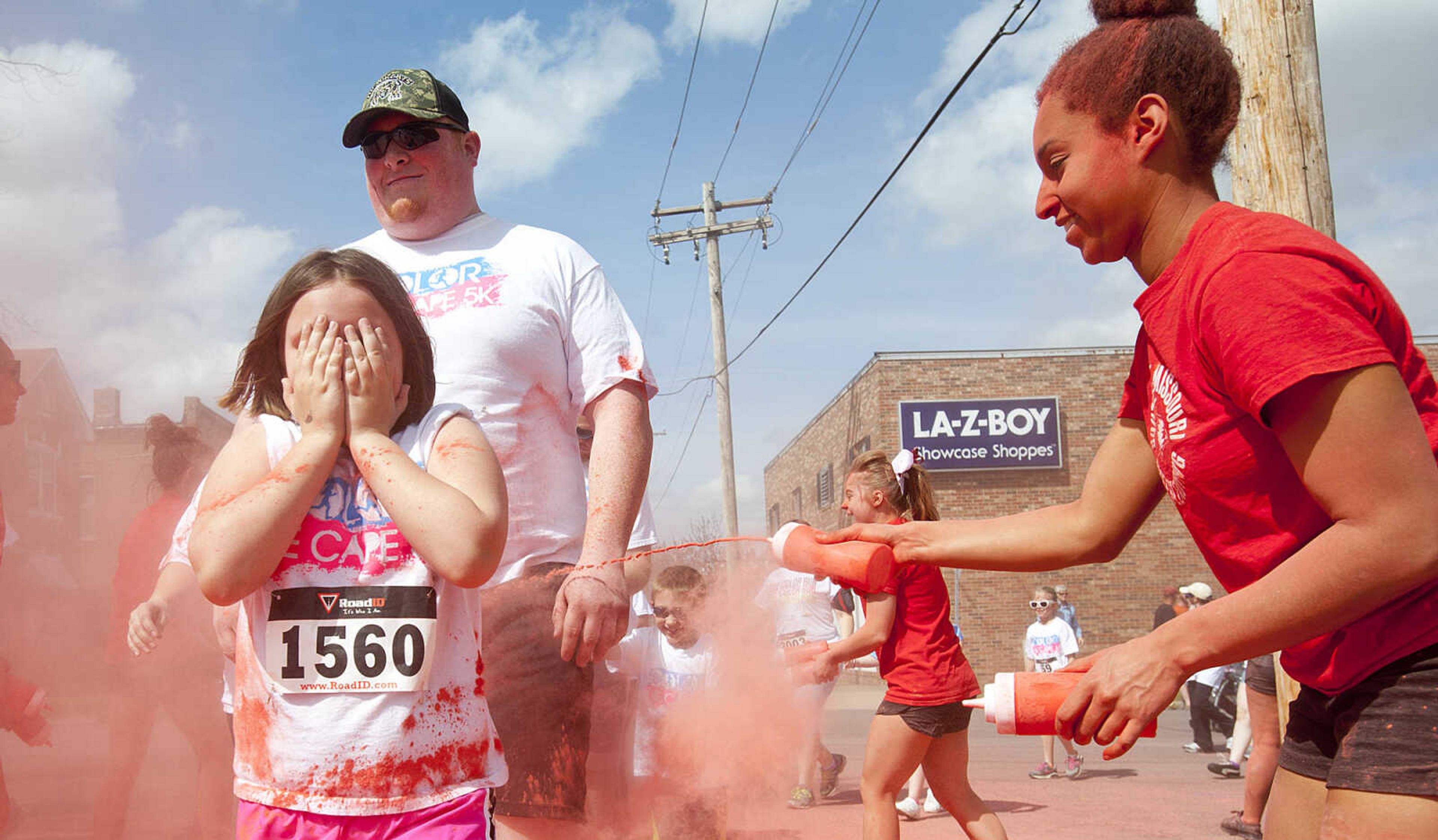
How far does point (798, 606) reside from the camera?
514 cm

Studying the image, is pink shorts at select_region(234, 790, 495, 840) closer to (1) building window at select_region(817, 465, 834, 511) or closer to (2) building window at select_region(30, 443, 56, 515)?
(2) building window at select_region(30, 443, 56, 515)

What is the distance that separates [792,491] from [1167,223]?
31.6 meters

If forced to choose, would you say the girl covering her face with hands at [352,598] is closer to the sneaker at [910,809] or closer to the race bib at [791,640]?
the race bib at [791,640]

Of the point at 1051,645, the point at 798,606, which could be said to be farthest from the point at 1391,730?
the point at 1051,645

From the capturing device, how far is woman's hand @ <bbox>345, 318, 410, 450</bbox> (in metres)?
2.03

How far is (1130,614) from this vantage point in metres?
21.4

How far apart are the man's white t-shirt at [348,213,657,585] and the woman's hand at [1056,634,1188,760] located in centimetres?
Result: 148

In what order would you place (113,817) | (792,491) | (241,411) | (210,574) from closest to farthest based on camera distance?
(210,574), (241,411), (113,817), (792,491)

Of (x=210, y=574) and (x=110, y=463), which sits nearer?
(x=210, y=574)

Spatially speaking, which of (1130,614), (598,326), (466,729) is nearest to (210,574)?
(466,729)

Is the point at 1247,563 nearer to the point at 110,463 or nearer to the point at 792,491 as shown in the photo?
the point at 110,463

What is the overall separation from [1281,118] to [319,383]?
3.94m

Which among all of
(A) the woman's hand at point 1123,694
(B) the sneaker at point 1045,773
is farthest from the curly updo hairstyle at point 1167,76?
(B) the sneaker at point 1045,773

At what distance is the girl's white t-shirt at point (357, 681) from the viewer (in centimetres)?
188
